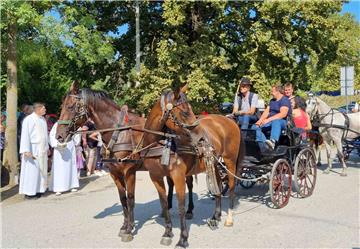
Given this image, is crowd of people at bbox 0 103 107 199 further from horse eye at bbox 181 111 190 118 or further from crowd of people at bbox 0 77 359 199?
horse eye at bbox 181 111 190 118

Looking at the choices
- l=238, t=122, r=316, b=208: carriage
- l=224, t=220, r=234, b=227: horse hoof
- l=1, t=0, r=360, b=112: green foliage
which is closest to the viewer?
l=224, t=220, r=234, b=227: horse hoof

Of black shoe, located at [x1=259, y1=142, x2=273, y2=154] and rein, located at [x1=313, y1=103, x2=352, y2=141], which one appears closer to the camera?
black shoe, located at [x1=259, y1=142, x2=273, y2=154]

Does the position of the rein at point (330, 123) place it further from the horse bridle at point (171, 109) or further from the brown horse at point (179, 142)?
the horse bridle at point (171, 109)

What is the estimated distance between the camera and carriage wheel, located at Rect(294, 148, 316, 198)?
8126 mm

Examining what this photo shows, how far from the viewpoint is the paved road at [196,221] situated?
579 cm

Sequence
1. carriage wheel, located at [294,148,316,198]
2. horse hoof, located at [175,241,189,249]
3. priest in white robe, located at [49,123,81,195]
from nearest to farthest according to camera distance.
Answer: horse hoof, located at [175,241,189,249]
carriage wheel, located at [294,148,316,198]
priest in white robe, located at [49,123,81,195]

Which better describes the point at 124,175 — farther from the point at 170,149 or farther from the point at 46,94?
the point at 46,94

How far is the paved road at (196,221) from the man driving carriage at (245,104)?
64.3 inches

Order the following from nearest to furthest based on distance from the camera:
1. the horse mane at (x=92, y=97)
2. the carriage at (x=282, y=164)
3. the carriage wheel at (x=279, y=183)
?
the horse mane at (x=92, y=97) → the carriage wheel at (x=279, y=183) → the carriage at (x=282, y=164)

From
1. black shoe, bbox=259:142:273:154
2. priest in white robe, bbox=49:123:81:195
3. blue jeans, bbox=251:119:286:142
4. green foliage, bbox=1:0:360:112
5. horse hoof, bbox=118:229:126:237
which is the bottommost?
horse hoof, bbox=118:229:126:237

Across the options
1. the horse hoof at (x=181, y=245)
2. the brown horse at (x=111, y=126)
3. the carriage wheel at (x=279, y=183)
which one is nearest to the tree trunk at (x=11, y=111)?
the brown horse at (x=111, y=126)

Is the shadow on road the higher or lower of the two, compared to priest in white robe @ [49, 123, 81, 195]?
lower

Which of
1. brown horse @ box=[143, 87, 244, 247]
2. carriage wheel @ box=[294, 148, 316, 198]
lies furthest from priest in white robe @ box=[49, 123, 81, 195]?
carriage wheel @ box=[294, 148, 316, 198]

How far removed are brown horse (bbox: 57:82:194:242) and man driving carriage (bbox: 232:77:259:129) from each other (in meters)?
2.41
